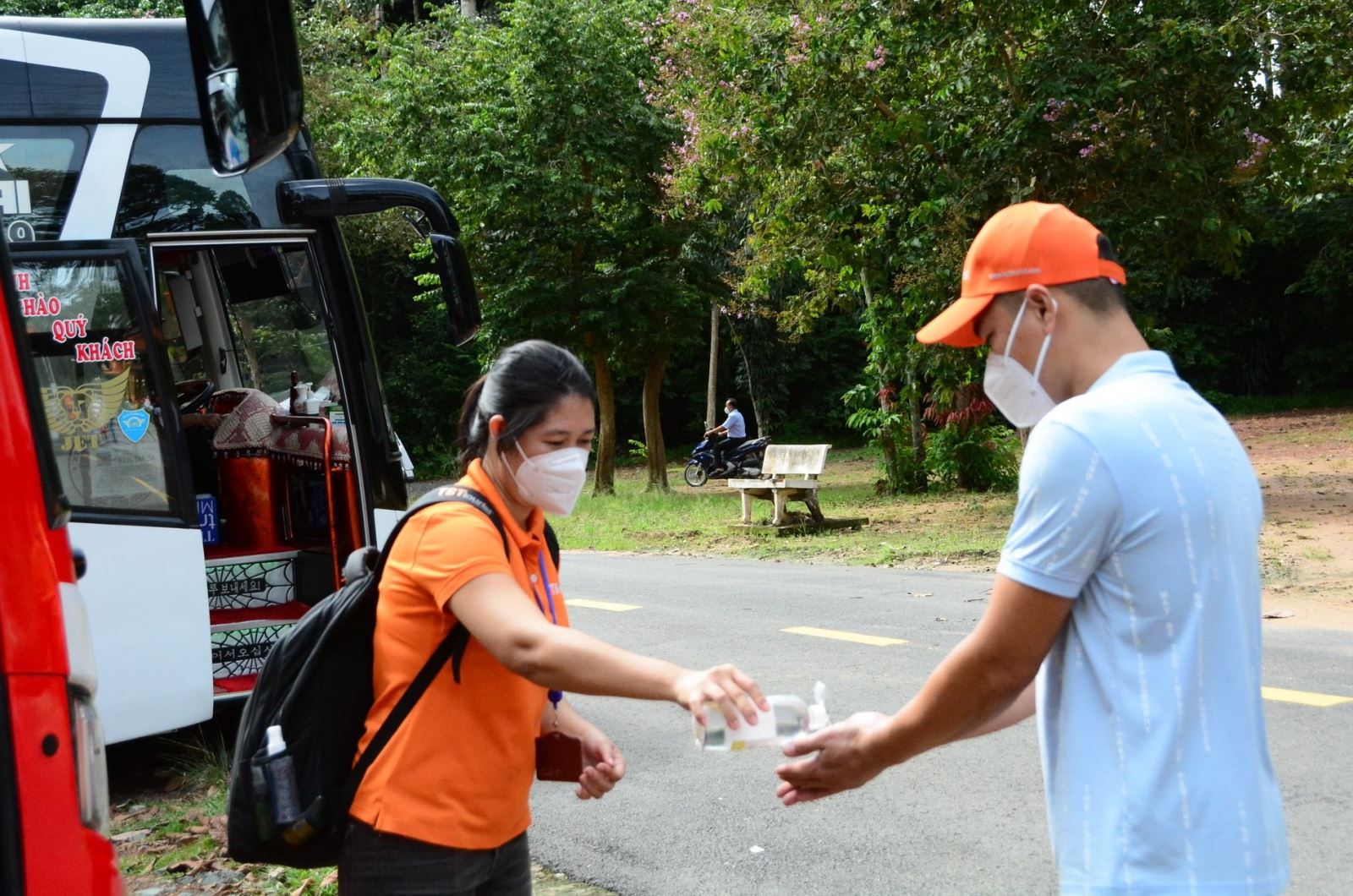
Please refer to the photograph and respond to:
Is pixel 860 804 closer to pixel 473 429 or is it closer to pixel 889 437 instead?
pixel 473 429

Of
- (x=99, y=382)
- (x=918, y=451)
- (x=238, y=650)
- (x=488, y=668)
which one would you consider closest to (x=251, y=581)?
(x=238, y=650)

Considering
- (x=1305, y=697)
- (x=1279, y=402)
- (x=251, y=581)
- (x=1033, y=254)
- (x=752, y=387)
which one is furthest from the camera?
(x=752, y=387)

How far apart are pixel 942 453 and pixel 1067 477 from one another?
66.8 ft

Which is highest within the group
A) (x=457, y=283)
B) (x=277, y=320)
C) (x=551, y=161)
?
(x=551, y=161)

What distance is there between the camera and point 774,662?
8.77 metres

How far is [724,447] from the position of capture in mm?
29047

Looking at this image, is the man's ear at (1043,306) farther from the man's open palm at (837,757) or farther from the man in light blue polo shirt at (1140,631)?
the man's open palm at (837,757)

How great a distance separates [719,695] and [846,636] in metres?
7.54

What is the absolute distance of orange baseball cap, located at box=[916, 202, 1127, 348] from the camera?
2.21 metres

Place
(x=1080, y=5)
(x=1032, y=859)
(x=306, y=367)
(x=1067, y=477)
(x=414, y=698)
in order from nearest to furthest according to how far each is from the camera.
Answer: (x=1067, y=477), (x=414, y=698), (x=1032, y=859), (x=306, y=367), (x=1080, y=5)

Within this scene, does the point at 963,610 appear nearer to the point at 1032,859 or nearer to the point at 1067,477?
the point at 1032,859

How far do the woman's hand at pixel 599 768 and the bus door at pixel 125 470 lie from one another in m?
4.24

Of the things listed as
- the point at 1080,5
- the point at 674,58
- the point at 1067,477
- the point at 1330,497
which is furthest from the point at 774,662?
the point at 674,58

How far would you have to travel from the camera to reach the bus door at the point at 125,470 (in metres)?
6.47
